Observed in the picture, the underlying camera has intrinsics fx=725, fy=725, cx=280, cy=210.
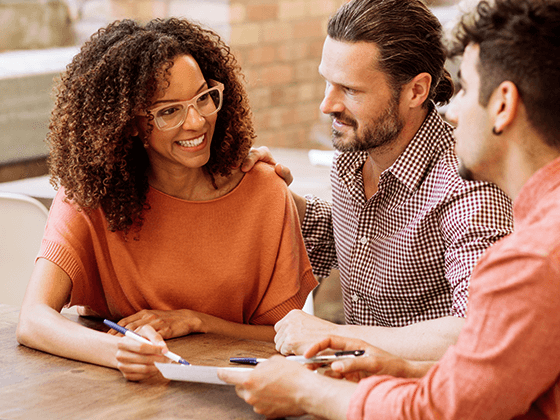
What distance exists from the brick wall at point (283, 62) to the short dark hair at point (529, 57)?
3.18 metres

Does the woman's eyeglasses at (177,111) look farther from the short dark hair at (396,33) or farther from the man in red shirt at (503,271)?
the man in red shirt at (503,271)

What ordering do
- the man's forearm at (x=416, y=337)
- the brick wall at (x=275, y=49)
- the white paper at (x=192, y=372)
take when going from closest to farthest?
the white paper at (x=192, y=372) < the man's forearm at (x=416, y=337) < the brick wall at (x=275, y=49)

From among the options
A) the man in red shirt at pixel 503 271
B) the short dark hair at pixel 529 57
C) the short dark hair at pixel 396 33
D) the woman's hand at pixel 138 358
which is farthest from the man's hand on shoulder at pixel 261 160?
the short dark hair at pixel 529 57

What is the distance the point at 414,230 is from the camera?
1.76 m

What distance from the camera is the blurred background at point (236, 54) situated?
3.84 m

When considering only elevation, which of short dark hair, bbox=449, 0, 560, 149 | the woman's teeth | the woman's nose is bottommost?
the woman's teeth

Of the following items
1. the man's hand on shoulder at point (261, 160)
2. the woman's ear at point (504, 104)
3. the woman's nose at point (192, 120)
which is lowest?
the man's hand on shoulder at point (261, 160)

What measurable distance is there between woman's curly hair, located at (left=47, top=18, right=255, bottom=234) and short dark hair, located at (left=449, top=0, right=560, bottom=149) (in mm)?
891

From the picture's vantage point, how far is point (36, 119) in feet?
12.8

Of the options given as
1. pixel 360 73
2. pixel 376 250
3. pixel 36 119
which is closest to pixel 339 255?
pixel 376 250

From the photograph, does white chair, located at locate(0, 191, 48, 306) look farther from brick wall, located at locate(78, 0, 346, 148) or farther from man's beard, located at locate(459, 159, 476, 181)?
brick wall, located at locate(78, 0, 346, 148)

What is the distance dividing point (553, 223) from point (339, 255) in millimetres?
1110

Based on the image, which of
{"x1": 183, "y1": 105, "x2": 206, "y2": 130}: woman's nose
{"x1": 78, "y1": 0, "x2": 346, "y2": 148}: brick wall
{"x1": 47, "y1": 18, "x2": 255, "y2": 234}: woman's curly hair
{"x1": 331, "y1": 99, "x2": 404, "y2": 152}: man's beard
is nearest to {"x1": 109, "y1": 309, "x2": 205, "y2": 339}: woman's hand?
{"x1": 47, "y1": 18, "x2": 255, "y2": 234}: woman's curly hair

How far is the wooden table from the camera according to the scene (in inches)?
48.6
